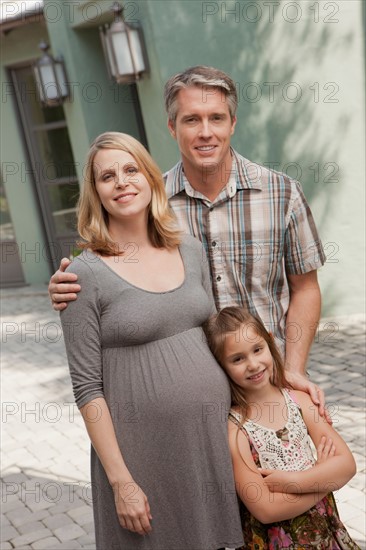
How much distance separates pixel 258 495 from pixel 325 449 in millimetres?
305

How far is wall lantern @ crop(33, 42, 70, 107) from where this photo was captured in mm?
11375

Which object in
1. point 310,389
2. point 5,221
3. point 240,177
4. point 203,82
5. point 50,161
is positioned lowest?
point 5,221

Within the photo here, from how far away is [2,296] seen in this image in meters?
14.0

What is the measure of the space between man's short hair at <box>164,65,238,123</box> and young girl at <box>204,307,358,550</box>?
2.71 ft

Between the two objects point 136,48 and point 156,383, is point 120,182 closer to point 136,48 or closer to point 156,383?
point 156,383

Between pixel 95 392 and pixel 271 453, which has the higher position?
pixel 95 392

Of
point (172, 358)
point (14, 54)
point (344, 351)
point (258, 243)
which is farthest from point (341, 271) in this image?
point (14, 54)

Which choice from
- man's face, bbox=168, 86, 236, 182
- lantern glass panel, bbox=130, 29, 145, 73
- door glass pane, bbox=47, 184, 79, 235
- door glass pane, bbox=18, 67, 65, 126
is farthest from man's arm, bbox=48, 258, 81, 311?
door glass pane, bbox=18, 67, 65, 126

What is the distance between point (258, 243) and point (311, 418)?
724 mm

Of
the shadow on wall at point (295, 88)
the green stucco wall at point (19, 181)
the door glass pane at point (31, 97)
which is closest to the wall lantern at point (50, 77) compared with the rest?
the green stucco wall at point (19, 181)

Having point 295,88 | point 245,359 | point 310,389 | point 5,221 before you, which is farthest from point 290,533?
point 5,221

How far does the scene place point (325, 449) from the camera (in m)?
3.02

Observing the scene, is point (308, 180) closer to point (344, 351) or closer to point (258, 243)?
point (344, 351)

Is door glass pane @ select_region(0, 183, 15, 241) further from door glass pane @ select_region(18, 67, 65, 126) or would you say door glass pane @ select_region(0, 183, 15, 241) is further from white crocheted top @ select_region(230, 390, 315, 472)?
white crocheted top @ select_region(230, 390, 315, 472)
